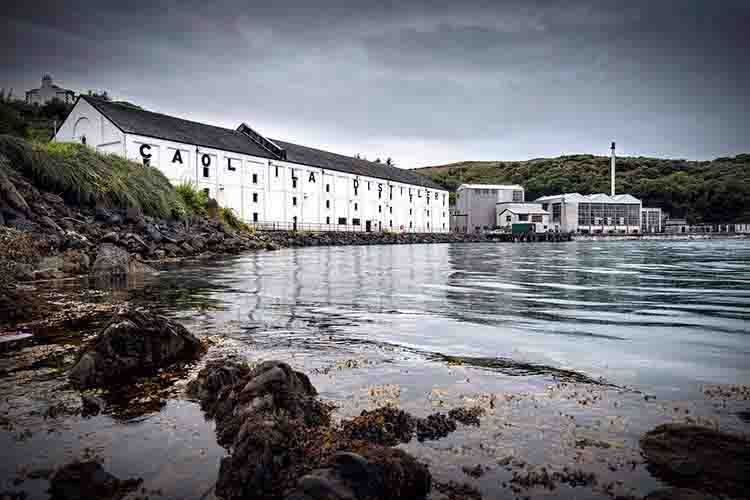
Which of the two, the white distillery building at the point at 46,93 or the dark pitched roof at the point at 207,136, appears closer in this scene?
the dark pitched roof at the point at 207,136

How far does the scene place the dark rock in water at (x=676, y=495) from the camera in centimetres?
255

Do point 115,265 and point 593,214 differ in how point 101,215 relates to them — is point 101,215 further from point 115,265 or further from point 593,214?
point 593,214

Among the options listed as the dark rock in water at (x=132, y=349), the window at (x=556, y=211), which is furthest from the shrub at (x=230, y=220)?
the window at (x=556, y=211)

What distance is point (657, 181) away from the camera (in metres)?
119

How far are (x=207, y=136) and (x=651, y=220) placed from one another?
8770 cm

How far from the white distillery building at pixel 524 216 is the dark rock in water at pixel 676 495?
277 ft

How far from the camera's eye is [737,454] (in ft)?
10.1

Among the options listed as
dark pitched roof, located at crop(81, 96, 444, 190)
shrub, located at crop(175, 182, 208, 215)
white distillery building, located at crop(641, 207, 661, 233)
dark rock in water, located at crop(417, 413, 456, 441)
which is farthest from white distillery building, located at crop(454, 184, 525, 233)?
dark rock in water, located at crop(417, 413, 456, 441)

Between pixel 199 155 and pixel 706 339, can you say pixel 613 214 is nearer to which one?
pixel 199 155

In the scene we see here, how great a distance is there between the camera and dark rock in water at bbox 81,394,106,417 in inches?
154

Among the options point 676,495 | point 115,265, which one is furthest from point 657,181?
point 676,495

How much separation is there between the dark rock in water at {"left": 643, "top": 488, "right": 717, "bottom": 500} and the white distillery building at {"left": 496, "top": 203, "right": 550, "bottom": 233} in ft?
277

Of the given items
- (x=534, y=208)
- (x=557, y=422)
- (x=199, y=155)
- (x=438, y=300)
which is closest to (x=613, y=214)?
(x=534, y=208)

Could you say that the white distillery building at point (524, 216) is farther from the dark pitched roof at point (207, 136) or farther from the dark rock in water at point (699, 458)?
the dark rock in water at point (699, 458)
